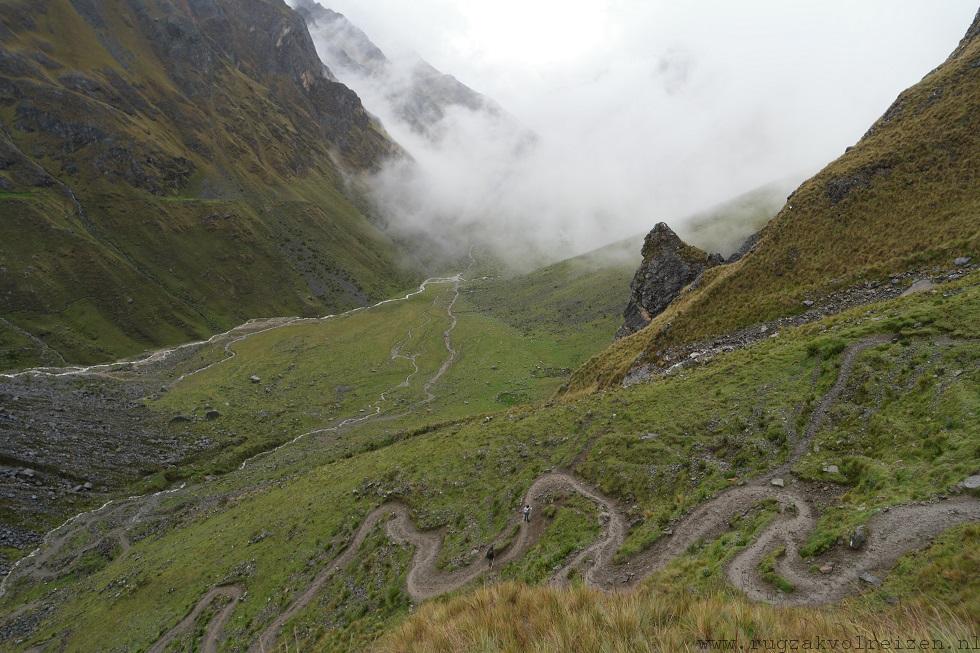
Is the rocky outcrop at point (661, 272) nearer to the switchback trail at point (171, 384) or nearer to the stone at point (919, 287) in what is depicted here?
the stone at point (919, 287)

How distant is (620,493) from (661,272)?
5191 cm

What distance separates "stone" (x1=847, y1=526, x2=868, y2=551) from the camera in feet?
37.3

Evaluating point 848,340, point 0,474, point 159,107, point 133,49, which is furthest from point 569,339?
point 133,49

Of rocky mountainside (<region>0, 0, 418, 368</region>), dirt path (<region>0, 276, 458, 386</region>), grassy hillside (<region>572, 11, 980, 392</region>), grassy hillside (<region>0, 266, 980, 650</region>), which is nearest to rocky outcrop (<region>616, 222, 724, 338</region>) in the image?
grassy hillside (<region>572, 11, 980, 392</region>)

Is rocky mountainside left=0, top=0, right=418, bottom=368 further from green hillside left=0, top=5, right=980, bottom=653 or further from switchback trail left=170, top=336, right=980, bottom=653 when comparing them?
switchback trail left=170, top=336, right=980, bottom=653

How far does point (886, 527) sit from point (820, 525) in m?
2.04

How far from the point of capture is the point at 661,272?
66250 millimetres

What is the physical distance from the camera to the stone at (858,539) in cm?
1138

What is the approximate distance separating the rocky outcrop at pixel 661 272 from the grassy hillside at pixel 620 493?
117 feet

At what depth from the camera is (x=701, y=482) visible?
Answer: 1850 centimetres

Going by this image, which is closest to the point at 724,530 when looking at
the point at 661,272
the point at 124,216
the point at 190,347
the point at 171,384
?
the point at 661,272

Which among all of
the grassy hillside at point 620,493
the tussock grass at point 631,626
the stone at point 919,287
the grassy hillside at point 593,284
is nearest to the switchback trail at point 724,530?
the grassy hillside at point 620,493

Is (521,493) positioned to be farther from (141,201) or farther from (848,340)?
(141,201)

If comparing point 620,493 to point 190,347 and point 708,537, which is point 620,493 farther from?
point 190,347
